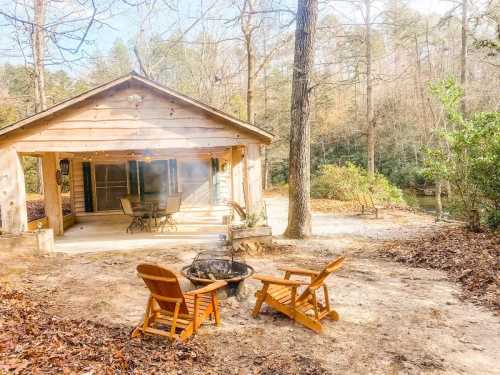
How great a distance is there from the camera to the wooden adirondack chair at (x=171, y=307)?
378cm

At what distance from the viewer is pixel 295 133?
366 inches

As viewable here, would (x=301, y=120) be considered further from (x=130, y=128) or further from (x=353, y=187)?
(x=353, y=187)

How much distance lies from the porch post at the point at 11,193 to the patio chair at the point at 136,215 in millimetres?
2598

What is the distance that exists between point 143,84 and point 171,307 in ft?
21.2

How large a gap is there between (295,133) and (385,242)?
3.53 m

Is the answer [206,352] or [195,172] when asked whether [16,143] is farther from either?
[206,352]

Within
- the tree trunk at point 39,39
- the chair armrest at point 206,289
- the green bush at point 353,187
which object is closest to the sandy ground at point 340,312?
the chair armrest at point 206,289

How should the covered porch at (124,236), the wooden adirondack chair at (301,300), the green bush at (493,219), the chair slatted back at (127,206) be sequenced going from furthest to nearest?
the chair slatted back at (127,206) → the covered porch at (124,236) → the green bush at (493,219) → the wooden adirondack chair at (301,300)

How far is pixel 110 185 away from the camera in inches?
513

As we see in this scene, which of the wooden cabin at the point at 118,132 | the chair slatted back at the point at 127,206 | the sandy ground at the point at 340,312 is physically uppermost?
the wooden cabin at the point at 118,132

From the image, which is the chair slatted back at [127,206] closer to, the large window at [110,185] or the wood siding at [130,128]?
the wood siding at [130,128]

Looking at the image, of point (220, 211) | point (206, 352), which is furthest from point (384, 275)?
point (220, 211)

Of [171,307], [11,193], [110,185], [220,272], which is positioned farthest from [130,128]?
[171,307]

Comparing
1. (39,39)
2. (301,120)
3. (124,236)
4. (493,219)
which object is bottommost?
(124,236)
